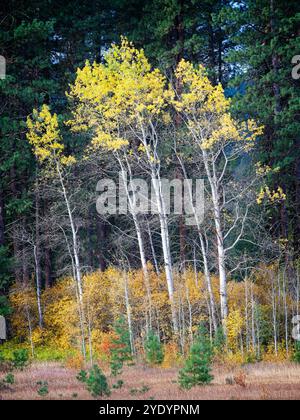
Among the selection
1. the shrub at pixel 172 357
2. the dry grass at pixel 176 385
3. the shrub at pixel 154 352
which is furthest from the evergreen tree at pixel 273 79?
the dry grass at pixel 176 385

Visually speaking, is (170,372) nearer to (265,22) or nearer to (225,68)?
(265,22)

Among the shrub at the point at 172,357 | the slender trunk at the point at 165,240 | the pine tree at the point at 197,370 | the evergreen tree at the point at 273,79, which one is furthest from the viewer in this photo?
the evergreen tree at the point at 273,79

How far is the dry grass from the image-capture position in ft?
38.8

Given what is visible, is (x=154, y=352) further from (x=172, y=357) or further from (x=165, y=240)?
(x=165, y=240)

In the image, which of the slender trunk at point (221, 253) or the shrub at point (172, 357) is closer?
the shrub at point (172, 357)

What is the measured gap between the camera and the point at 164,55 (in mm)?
23391

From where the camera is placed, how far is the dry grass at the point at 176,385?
11.8 metres

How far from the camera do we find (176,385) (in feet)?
43.5

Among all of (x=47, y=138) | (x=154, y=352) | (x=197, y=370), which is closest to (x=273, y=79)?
(x=47, y=138)

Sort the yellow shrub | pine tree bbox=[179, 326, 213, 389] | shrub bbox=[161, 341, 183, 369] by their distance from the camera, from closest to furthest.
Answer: pine tree bbox=[179, 326, 213, 389], shrub bbox=[161, 341, 183, 369], the yellow shrub

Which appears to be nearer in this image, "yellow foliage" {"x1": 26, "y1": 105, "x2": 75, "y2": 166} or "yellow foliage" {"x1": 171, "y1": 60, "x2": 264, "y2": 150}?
"yellow foliage" {"x1": 171, "y1": 60, "x2": 264, "y2": 150}

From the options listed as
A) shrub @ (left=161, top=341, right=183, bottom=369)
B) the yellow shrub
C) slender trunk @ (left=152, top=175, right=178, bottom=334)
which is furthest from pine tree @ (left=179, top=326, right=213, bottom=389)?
slender trunk @ (left=152, top=175, right=178, bottom=334)

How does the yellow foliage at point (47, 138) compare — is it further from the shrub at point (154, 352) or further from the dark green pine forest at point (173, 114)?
the shrub at point (154, 352)

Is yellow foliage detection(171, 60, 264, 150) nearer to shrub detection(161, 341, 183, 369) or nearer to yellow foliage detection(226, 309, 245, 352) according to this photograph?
yellow foliage detection(226, 309, 245, 352)
